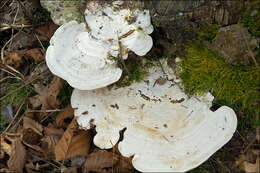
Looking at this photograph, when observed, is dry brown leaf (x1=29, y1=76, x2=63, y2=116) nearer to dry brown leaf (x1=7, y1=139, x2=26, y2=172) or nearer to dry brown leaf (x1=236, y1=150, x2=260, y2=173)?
dry brown leaf (x1=7, y1=139, x2=26, y2=172)

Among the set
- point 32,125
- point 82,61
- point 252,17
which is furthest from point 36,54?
point 252,17

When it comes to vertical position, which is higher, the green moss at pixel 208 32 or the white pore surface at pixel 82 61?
the green moss at pixel 208 32

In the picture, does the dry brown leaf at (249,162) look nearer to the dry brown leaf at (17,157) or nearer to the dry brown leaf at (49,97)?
the dry brown leaf at (49,97)

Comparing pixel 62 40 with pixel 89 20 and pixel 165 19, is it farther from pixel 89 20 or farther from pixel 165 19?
pixel 165 19

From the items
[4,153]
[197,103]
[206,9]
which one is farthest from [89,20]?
[4,153]

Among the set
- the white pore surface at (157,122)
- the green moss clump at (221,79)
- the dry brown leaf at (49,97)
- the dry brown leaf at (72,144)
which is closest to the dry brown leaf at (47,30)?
the dry brown leaf at (49,97)

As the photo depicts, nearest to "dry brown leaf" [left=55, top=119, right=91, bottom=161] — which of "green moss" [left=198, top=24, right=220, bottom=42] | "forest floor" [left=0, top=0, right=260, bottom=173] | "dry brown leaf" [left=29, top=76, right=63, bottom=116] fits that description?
"forest floor" [left=0, top=0, right=260, bottom=173]
